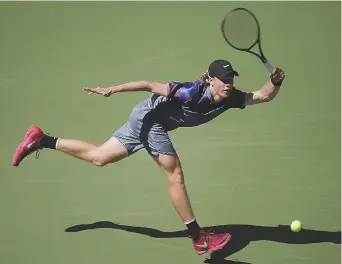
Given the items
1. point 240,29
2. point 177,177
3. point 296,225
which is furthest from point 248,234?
point 240,29

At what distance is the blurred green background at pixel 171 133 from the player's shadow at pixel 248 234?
2.6 inches

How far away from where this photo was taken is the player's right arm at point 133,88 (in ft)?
19.4

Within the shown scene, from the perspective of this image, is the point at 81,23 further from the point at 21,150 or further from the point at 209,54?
the point at 21,150

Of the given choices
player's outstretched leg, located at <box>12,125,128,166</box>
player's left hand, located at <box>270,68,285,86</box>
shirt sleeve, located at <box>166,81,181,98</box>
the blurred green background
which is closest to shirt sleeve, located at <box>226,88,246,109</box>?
player's left hand, located at <box>270,68,285,86</box>

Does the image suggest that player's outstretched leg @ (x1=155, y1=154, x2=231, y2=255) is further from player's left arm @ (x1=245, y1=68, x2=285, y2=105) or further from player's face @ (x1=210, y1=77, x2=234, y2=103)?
player's left arm @ (x1=245, y1=68, x2=285, y2=105)

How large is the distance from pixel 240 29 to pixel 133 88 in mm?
1423

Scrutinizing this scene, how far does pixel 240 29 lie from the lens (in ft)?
22.4

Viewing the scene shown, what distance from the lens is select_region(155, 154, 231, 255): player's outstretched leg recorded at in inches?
249

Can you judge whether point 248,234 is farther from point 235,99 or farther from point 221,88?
point 221,88

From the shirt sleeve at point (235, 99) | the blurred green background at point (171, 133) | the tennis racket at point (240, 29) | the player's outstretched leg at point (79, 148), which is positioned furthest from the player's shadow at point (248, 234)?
the tennis racket at point (240, 29)

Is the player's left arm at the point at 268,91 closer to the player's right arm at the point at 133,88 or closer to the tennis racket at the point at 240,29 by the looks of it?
the tennis racket at the point at 240,29

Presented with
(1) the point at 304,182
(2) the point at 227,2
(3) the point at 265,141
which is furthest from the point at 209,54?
(1) the point at 304,182

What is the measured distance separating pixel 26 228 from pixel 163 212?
1334 millimetres

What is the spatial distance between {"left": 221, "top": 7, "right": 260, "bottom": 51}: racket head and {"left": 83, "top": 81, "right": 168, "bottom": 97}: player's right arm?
104cm
